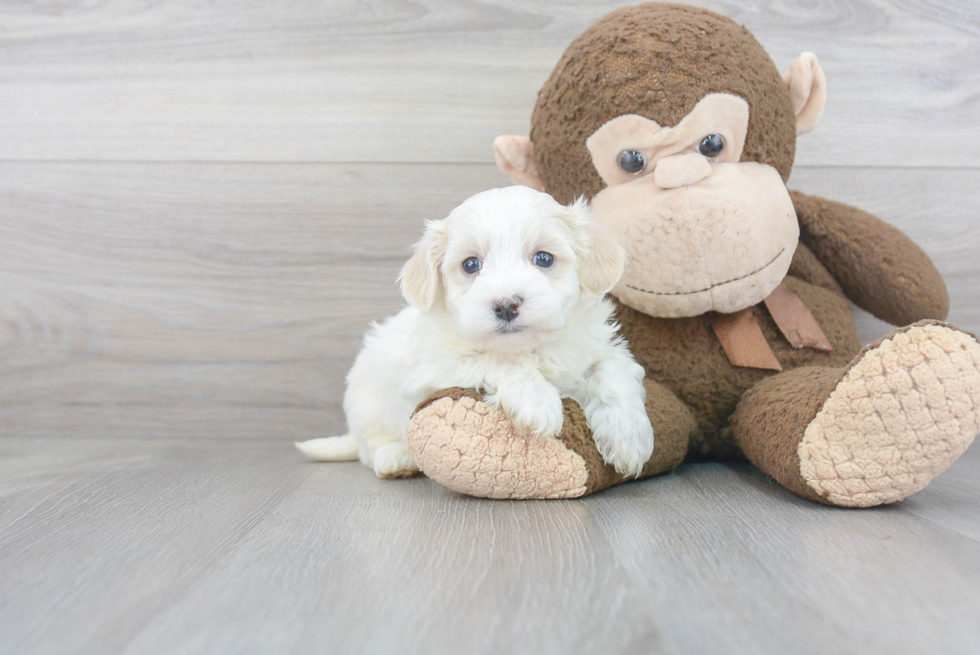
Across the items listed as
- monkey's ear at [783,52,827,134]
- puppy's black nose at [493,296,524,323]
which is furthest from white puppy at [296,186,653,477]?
monkey's ear at [783,52,827,134]

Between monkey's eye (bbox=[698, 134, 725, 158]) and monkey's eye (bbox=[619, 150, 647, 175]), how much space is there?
94mm

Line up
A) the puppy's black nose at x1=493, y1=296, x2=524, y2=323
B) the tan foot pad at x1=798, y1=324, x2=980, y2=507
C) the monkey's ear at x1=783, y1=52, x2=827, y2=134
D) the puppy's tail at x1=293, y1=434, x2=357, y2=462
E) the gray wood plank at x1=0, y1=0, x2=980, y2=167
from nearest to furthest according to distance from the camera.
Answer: the tan foot pad at x1=798, y1=324, x2=980, y2=507, the puppy's black nose at x1=493, y1=296, x2=524, y2=323, the monkey's ear at x1=783, y1=52, x2=827, y2=134, the puppy's tail at x1=293, y1=434, x2=357, y2=462, the gray wood plank at x1=0, y1=0, x2=980, y2=167

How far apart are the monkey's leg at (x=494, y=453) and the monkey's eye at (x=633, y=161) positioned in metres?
0.42

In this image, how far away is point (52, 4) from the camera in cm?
166

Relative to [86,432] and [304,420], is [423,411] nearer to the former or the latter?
[304,420]

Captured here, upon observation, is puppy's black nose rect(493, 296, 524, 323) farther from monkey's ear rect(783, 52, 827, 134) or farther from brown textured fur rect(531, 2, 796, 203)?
monkey's ear rect(783, 52, 827, 134)

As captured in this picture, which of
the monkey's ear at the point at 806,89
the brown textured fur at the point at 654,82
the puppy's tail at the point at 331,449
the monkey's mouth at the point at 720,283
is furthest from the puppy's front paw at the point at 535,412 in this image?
the monkey's ear at the point at 806,89

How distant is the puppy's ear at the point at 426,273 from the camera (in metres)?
1.09

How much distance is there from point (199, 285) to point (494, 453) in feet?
3.38

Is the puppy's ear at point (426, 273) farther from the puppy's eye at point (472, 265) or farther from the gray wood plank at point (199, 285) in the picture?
the gray wood plank at point (199, 285)

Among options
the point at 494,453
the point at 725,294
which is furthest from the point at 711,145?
the point at 494,453

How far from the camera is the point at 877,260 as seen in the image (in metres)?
1.29

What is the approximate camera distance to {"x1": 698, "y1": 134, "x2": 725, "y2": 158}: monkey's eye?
114 centimetres

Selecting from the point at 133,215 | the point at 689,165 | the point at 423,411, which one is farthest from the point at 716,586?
the point at 133,215
